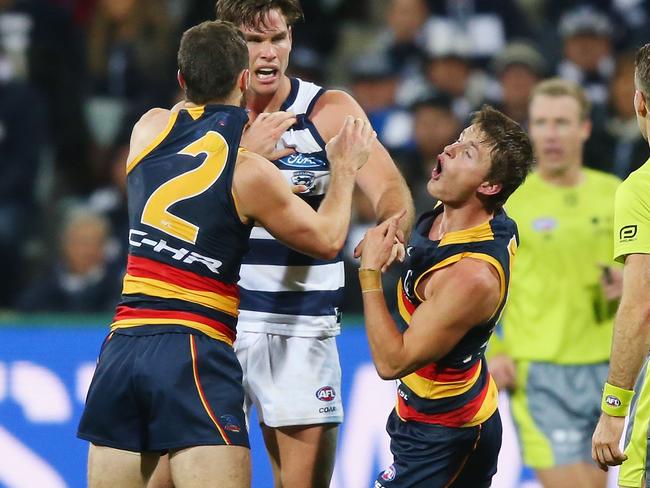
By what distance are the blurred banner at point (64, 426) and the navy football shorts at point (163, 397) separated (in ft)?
9.64

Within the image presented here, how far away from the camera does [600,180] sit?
718cm

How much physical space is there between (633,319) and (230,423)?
1.51 m

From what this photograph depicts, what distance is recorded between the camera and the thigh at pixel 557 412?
6.93 meters

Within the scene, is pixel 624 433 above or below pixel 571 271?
below

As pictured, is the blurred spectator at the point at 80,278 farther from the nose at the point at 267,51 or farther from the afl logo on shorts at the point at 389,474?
the afl logo on shorts at the point at 389,474

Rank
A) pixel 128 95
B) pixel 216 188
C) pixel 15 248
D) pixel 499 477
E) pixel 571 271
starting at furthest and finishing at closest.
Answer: pixel 128 95 < pixel 15 248 < pixel 499 477 < pixel 571 271 < pixel 216 188

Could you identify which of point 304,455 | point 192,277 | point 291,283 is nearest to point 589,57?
point 291,283

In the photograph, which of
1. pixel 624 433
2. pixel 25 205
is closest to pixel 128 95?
pixel 25 205

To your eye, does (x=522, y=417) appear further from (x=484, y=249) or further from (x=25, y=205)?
(x=25, y=205)

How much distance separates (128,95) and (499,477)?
5.19 metres

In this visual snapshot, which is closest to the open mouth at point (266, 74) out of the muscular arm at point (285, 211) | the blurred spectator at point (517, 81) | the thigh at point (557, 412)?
the muscular arm at point (285, 211)

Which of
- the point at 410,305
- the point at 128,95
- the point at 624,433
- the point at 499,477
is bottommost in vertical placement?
the point at 499,477

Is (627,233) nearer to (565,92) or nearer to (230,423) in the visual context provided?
(230,423)

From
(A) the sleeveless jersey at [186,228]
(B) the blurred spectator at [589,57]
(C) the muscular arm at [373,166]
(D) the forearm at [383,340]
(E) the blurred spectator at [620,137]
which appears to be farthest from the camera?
(B) the blurred spectator at [589,57]
